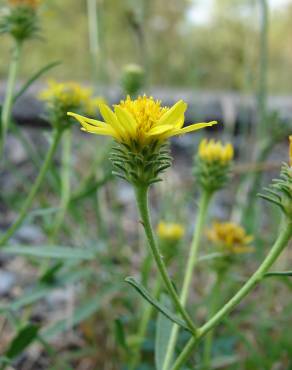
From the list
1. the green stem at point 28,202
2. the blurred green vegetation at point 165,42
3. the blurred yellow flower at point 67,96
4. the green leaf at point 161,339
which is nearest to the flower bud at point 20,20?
the blurred yellow flower at point 67,96

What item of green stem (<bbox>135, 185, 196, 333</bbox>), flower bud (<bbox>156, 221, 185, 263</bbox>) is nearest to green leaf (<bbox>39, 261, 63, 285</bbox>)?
flower bud (<bbox>156, 221, 185, 263</bbox>)

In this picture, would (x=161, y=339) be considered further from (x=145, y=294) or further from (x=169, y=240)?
(x=169, y=240)

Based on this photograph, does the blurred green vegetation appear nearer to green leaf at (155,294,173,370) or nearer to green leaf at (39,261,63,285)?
green leaf at (39,261,63,285)

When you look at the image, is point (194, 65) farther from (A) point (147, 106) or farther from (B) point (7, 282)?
(A) point (147, 106)

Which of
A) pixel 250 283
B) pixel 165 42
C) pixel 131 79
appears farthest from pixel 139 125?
pixel 165 42

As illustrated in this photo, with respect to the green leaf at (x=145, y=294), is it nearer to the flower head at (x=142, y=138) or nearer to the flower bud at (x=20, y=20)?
the flower head at (x=142, y=138)
